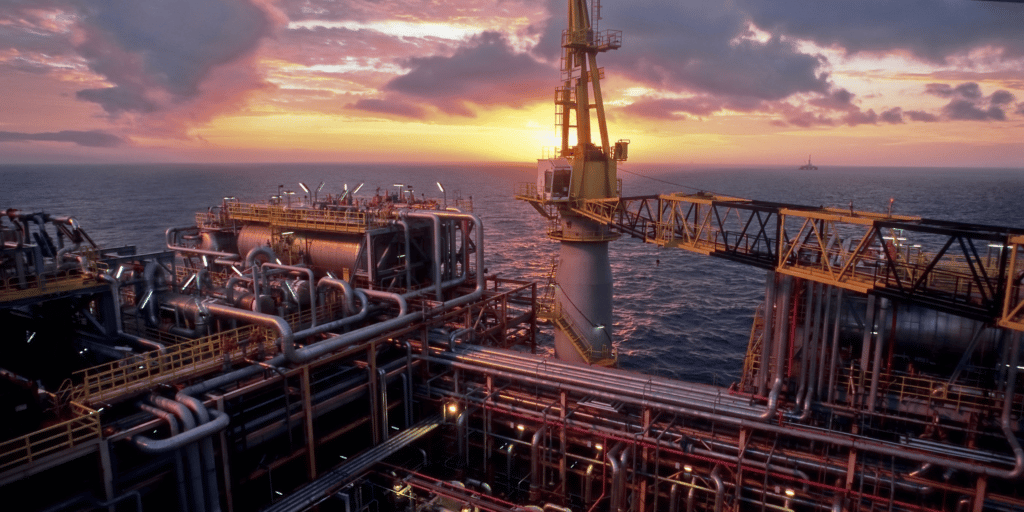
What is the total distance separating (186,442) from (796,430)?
55.8ft

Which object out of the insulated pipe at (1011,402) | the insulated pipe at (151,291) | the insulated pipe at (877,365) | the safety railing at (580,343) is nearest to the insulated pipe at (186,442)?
the insulated pipe at (151,291)

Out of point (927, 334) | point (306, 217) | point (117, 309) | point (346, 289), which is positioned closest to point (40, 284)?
point (117, 309)

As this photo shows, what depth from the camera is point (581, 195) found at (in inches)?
1257

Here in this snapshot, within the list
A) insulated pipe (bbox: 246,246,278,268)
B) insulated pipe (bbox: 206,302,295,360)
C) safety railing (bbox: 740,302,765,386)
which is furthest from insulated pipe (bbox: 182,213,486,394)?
safety railing (bbox: 740,302,765,386)

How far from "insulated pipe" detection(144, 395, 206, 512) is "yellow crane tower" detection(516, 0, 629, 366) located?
19672mm

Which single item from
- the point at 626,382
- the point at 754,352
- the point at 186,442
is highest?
the point at 754,352

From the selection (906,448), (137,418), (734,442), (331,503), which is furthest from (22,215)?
(906,448)

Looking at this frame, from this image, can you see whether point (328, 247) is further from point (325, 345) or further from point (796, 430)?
point (796, 430)

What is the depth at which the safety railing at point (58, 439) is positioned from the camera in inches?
561

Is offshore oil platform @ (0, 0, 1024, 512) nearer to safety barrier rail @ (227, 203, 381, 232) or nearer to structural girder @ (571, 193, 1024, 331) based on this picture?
structural girder @ (571, 193, 1024, 331)

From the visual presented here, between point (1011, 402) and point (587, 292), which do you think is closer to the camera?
point (1011, 402)

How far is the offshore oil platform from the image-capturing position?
15.8 meters

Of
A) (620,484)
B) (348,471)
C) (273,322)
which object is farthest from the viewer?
(273,322)

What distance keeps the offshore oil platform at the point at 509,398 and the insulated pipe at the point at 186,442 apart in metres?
0.06
